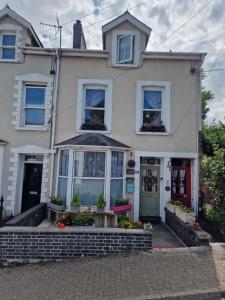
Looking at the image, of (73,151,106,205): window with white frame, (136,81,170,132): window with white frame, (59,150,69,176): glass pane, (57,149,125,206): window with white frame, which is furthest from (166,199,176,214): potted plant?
(59,150,69,176): glass pane

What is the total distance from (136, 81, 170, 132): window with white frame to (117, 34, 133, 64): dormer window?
4.07 feet

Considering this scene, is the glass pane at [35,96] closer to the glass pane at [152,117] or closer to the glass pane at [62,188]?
the glass pane at [62,188]

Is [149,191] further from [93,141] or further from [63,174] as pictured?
[63,174]

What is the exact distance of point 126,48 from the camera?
1150 centimetres

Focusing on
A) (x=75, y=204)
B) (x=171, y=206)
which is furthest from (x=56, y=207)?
(x=171, y=206)

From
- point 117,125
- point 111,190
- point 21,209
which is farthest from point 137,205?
point 21,209

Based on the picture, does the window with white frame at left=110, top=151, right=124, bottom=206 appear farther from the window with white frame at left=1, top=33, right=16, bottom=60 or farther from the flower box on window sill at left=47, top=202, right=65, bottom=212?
the window with white frame at left=1, top=33, right=16, bottom=60

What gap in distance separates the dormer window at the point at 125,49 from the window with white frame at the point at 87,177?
4.15 meters

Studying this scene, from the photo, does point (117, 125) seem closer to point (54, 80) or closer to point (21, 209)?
point (54, 80)

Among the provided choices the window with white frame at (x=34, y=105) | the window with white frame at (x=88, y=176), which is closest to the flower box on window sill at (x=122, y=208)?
the window with white frame at (x=88, y=176)

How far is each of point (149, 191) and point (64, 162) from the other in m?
3.81

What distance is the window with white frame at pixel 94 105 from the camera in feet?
36.6

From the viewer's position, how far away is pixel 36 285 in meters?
5.09

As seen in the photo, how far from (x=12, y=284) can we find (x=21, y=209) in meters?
6.42
